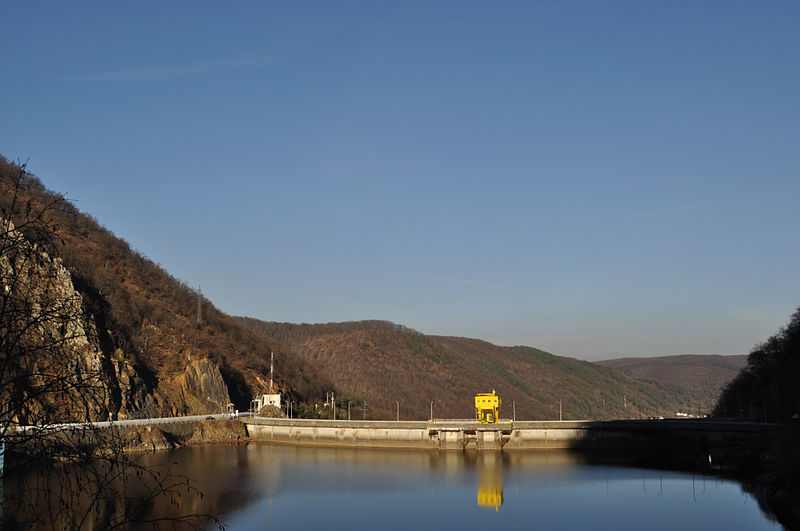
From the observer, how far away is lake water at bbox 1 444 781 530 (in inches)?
1596

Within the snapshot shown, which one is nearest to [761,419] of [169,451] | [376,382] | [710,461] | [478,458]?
[710,461]

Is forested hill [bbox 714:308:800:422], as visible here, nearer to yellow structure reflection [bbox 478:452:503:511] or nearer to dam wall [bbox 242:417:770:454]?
dam wall [bbox 242:417:770:454]

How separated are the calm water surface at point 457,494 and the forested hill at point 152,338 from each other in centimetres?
1233

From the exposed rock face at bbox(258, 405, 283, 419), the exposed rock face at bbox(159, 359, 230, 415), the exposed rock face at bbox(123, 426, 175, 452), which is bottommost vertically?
the exposed rock face at bbox(123, 426, 175, 452)

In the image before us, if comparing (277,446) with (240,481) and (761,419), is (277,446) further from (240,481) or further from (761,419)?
(761,419)

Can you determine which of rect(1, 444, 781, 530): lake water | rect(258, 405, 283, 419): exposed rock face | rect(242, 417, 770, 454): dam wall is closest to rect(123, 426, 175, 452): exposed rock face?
rect(1, 444, 781, 530): lake water

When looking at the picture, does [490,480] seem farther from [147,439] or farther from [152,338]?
[152,338]

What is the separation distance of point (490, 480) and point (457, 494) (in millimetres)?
7052

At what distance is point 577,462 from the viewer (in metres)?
67.8

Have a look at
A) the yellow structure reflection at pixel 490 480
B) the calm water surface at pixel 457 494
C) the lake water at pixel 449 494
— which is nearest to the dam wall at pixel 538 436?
the yellow structure reflection at pixel 490 480

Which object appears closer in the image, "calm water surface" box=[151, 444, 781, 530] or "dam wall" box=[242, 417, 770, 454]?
"calm water surface" box=[151, 444, 781, 530]

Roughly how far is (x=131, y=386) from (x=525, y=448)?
43175 millimetres

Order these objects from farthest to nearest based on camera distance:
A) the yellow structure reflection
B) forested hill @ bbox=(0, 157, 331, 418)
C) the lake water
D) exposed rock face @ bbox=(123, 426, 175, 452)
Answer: forested hill @ bbox=(0, 157, 331, 418)
exposed rock face @ bbox=(123, 426, 175, 452)
the yellow structure reflection
the lake water

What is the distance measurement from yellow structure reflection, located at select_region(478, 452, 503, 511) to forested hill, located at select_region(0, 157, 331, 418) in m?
31.8
